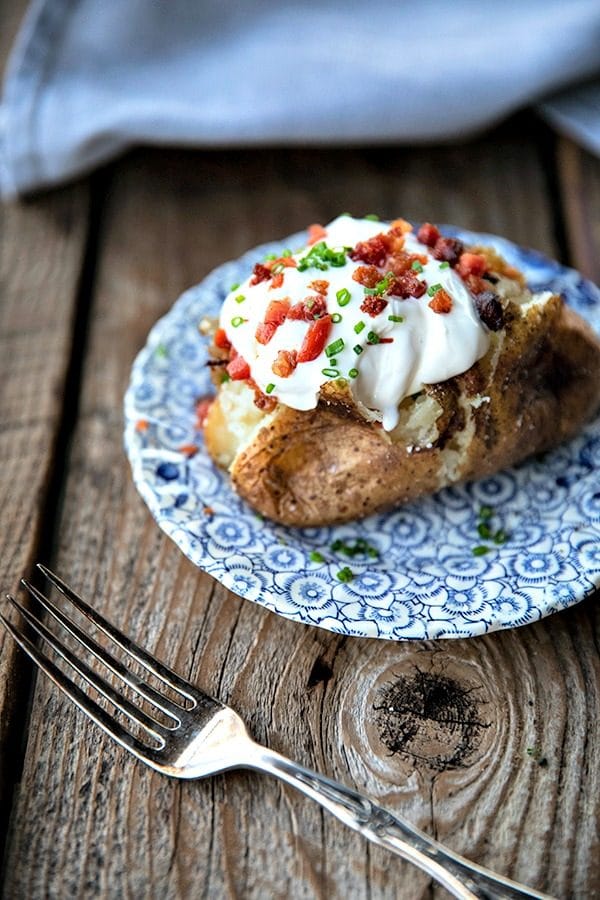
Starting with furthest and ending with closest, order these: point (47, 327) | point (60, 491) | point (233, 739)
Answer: point (47, 327), point (60, 491), point (233, 739)

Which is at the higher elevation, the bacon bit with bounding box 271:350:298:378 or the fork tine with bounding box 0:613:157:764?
the bacon bit with bounding box 271:350:298:378

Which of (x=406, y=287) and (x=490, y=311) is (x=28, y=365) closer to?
(x=406, y=287)

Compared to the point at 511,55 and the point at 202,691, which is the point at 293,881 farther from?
the point at 511,55

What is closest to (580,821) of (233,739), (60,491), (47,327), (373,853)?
(373,853)

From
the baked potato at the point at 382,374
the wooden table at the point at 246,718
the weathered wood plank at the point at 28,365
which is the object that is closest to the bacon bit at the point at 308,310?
the baked potato at the point at 382,374

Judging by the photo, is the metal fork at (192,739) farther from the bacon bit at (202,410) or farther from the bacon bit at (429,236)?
the bacon bit at (429,236)

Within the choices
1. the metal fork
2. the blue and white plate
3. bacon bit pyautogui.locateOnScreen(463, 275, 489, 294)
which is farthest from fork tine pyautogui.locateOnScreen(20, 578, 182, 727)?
bacon bit pyautogui.locateOnScreen(463, 275, 489, 294)

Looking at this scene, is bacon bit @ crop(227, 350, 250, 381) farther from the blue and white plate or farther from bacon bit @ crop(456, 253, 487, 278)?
bacon bit @ crop(456, 253, 487, 278)
